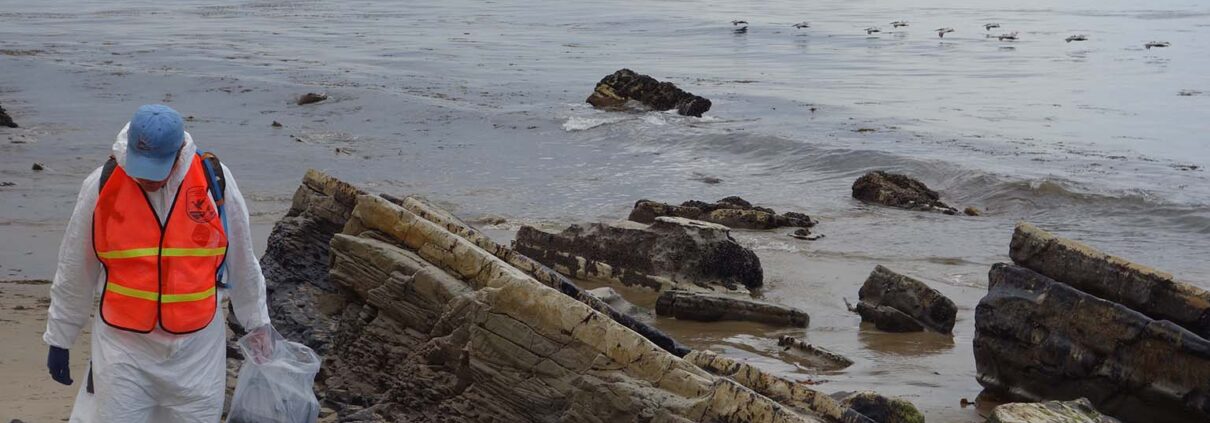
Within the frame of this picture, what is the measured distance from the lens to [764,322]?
28.1 feet

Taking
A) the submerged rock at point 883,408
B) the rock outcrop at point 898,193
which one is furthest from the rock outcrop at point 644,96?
the submerged rock at point 883,408

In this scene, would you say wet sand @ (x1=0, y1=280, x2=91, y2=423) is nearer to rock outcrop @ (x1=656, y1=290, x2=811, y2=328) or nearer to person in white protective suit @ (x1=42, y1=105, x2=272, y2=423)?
person in white protective suit @ (x1=42, y1=105, x2=272, y2=423)

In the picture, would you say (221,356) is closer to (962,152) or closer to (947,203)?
(947,203)

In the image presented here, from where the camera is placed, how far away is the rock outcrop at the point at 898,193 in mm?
13828

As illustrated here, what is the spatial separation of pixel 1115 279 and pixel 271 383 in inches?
165

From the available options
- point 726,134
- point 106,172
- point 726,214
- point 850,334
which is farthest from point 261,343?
point 726,134

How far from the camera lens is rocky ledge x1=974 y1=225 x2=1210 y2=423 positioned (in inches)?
237

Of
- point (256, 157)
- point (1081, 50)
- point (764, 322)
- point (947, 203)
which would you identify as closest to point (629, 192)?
point (947, 203)

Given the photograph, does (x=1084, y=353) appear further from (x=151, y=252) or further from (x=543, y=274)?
(x=151, y=252)

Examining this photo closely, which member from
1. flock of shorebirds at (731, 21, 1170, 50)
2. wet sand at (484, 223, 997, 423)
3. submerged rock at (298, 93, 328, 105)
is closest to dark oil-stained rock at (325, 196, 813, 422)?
wet sand at (484, 223, 997, 423)

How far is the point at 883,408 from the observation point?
530cm

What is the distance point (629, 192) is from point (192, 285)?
1055cm

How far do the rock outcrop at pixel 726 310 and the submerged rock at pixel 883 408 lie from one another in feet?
10.6

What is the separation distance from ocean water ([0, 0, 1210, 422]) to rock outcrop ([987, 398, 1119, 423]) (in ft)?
5.26
